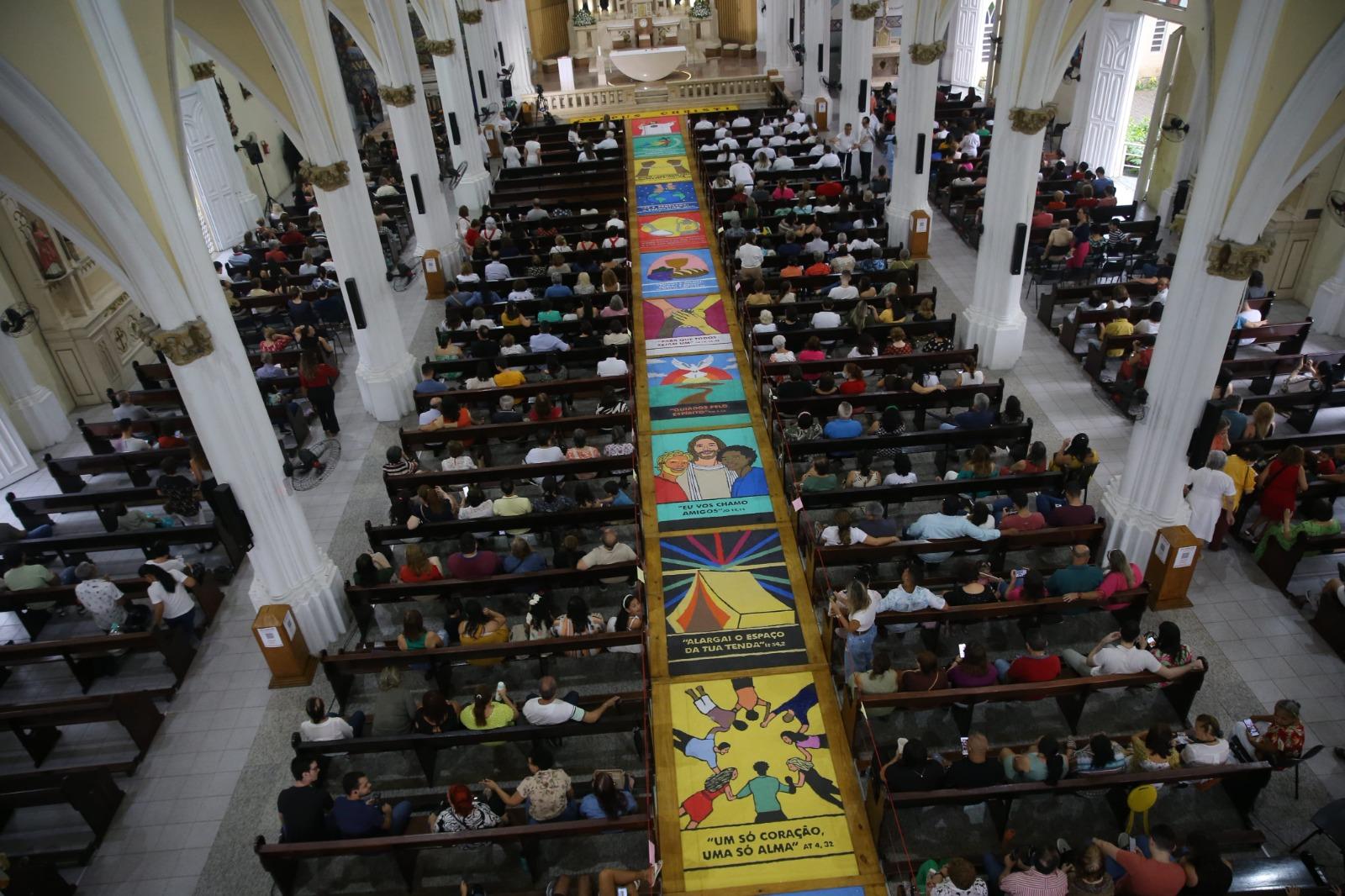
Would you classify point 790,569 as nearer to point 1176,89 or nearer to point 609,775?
point 609,775

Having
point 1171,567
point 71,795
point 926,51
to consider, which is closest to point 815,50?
point 926,51

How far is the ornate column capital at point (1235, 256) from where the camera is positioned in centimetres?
772

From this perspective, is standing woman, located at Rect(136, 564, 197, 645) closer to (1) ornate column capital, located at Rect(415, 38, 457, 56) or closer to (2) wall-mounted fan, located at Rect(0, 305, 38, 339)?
(2) wall-mounted fan, located at Rect(0, 305, 38, 339)

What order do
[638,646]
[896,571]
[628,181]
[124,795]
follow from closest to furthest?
[124,795]
[638,646]
[896,571]
[628,181]

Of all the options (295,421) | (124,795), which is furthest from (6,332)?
(124,795)

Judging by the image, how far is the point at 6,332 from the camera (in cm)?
1339

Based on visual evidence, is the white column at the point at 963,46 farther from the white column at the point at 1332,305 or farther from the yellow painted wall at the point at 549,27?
the white column at the point at 1332,305

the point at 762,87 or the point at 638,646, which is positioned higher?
the point at 762,87

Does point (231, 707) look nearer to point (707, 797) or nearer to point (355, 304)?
point (707, 797)

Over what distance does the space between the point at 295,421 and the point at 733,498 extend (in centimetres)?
649

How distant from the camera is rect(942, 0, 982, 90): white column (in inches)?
1122

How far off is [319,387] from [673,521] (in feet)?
18.9

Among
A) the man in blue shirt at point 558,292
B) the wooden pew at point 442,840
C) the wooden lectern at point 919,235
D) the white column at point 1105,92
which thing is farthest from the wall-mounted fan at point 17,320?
the white column at point 1105,92

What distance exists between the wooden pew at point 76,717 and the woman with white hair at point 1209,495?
10.7 meters
